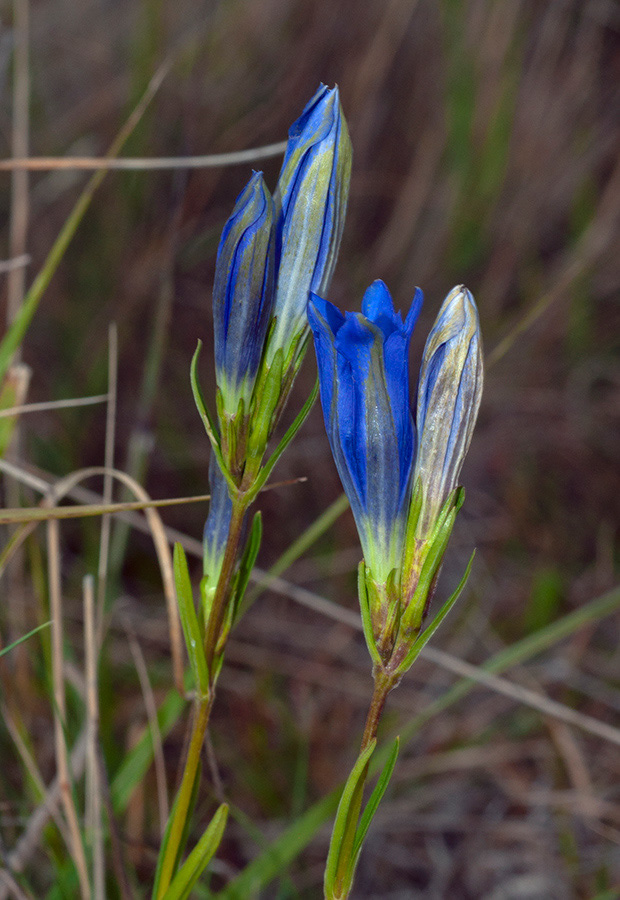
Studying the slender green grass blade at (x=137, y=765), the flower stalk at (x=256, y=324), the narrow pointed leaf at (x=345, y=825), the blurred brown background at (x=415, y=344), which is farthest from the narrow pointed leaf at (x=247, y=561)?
the blurred brown background at (x=415, y=344)

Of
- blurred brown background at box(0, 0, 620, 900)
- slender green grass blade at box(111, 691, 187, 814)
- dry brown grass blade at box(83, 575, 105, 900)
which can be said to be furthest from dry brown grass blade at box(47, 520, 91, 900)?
blurred brown background at box(0, 0, 620, 900)

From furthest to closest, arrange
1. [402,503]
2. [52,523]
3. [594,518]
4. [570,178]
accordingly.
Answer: [570,178] → [594,518] → [52,523] → [402,503]

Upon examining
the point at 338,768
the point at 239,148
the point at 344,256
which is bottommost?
the point at 338,768

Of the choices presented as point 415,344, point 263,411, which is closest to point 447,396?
point 263,411

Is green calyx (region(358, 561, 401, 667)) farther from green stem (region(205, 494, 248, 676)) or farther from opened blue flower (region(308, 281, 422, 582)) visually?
green stem (region(205, 494, 248, 676))

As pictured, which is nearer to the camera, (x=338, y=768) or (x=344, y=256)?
(x=338, y=768)

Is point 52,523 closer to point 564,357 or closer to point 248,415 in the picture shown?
point 248,415

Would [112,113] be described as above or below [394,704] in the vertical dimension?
above

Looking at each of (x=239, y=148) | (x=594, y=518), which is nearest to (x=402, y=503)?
(x=594, y=518)
